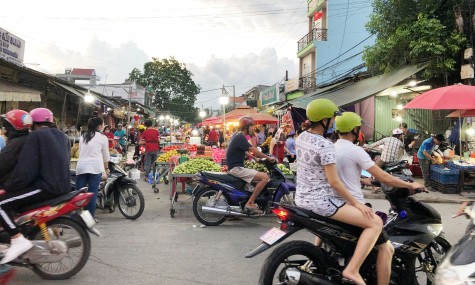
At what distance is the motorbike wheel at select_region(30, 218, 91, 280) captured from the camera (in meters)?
4.40

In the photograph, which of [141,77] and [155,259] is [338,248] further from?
[141,77]

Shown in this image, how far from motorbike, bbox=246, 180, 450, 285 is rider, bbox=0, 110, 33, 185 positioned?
2.63 m

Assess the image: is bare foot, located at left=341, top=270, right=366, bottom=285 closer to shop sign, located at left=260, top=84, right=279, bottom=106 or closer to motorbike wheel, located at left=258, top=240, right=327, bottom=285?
motorbike wheel, located at left=258, top=240, right=327, bottom=285

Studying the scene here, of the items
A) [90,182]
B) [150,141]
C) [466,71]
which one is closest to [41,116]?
[90,182]

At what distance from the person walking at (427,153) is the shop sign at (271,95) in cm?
1770

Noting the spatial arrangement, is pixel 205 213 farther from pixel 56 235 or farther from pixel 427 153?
pixel 427 153

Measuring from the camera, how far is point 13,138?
455 centimetres

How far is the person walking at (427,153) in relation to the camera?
35.9 ft

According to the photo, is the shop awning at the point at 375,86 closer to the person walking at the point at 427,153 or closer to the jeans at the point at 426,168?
the person walking at the point at 427,153

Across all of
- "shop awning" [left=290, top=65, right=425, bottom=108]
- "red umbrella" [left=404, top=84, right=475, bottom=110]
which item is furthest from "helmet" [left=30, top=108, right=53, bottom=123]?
"shop awning" [left=290, top=65, right=425, bottom=108]

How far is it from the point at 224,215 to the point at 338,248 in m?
3.72

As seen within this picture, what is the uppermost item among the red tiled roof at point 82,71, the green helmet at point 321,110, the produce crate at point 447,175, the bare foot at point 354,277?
the red tiled roof at point 82,71

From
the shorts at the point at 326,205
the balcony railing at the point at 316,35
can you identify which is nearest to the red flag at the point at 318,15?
the balcony railing at the point at 316,35

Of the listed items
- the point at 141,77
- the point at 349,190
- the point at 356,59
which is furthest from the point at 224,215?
the point at 141,77
